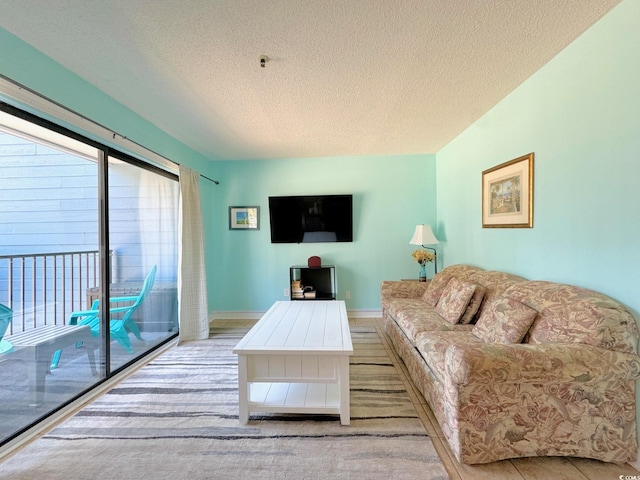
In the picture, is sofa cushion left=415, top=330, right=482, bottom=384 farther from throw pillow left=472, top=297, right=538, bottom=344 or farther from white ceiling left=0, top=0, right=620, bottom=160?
white ceiling left=0, top=0, right=620, bottom=160

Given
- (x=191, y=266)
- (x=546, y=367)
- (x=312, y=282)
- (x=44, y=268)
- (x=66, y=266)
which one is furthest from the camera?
(x=312, y=282)

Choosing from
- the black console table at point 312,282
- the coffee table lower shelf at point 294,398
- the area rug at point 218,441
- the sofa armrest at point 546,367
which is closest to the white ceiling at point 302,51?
the sofa armrest at point 546,367

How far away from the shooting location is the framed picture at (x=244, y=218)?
12.8ft

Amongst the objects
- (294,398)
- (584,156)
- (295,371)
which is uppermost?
(584,156)

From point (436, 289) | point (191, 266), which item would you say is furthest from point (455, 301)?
point (191, 266)

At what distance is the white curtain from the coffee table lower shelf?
1.51 meters

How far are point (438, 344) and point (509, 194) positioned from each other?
1.43 metres

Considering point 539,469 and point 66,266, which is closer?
point 539,469

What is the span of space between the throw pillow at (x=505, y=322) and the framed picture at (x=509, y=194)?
0.69m

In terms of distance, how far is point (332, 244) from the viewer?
3877 millimetres

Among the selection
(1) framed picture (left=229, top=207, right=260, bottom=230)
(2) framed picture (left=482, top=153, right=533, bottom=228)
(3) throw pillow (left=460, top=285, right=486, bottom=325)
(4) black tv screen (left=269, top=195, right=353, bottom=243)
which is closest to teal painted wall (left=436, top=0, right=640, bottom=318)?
(2) framed picture (left=482, top=153, right=533, bottom=228)

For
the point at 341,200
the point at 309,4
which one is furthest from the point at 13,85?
the point at 341,200

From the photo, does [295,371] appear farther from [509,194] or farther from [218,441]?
[509,194]

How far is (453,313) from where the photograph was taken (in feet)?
7.42
